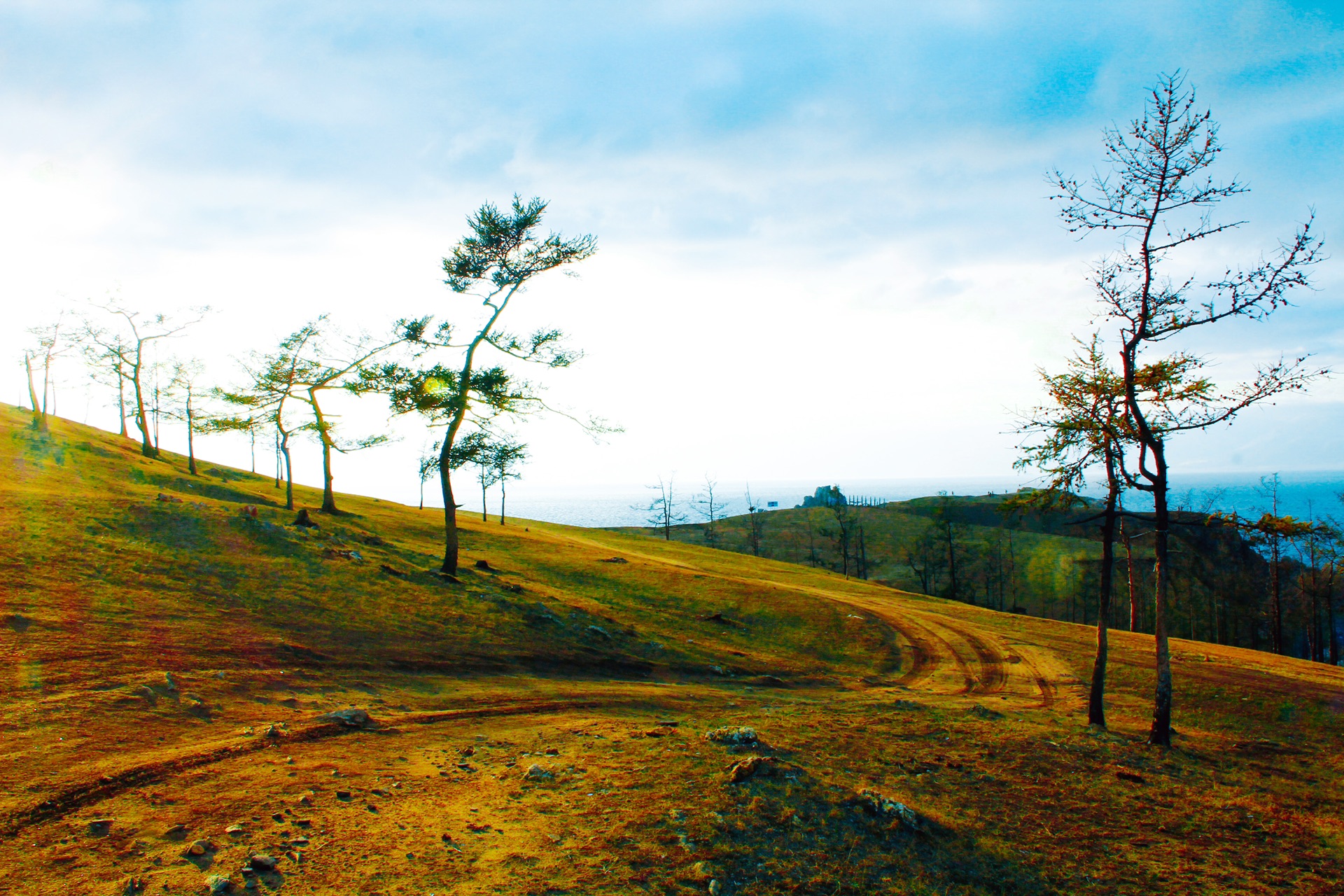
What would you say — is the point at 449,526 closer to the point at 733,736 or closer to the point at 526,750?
the point at 526,750

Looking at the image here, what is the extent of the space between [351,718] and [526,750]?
11.7 ft

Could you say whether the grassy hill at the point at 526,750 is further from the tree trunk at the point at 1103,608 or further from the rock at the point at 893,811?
the tree trunk at the point at 1103,608

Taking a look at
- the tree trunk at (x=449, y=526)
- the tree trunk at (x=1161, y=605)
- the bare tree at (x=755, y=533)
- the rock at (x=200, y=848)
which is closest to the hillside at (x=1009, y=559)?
the bare tree at (x=755, y=533)

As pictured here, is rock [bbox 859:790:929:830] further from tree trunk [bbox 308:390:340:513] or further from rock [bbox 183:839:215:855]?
tree trunk [bbox 308:390:340:513]

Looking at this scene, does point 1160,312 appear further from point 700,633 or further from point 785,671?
point 700,633

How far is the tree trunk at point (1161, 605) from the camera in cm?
1611

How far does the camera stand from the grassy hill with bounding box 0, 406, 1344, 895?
7.43 metres

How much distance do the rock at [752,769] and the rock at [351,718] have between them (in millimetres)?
7084

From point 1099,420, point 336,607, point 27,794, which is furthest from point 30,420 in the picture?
point 1099,420

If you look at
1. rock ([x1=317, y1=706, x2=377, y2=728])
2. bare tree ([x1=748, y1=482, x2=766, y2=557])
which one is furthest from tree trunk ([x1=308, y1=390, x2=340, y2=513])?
bare tree ([x1=748, y1=482, x2=766, y2=557])

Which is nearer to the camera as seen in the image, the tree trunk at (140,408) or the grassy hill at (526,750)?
the grassy hill at (526,750)

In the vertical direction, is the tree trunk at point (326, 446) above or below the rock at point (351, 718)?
Result: above

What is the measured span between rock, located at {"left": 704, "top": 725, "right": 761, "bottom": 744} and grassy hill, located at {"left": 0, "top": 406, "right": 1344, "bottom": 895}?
0.23 metres

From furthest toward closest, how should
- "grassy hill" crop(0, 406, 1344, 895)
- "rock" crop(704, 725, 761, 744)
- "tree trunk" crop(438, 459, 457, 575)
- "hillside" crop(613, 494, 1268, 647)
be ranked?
"hillside" crop(613, 494, 1268, 647), "tree trunk" crop(438, 459, 457, 575), "rock" crop(704, 725, 761, 744), "grassy hill" crop(0, 406, 1344, 895)
